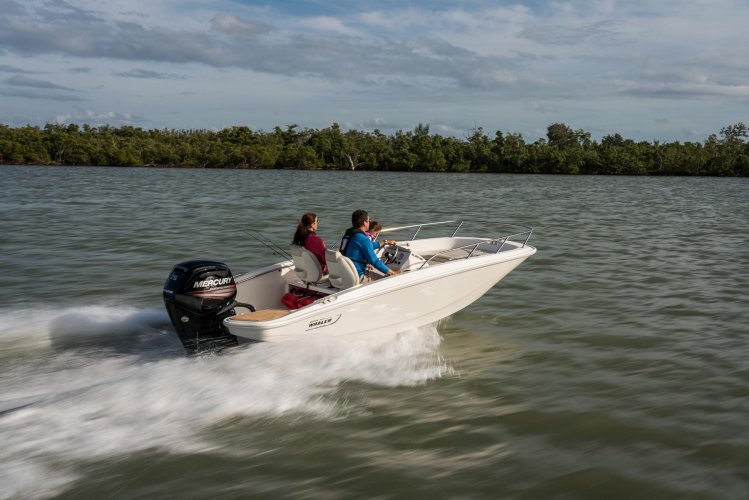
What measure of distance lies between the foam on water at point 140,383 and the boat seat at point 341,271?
0.59m

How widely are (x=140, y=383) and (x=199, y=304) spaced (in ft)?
2.79

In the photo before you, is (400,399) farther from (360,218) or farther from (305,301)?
(360,218)

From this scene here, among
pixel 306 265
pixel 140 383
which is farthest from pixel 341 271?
pixel 140 383

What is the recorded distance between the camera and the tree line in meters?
80.6

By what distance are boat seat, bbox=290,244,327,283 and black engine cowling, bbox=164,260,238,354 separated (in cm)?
92

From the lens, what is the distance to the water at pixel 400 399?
172 inches

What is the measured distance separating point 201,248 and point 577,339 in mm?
8258

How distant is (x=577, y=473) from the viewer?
4.47 meters

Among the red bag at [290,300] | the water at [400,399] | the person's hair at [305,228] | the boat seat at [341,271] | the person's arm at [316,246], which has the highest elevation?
the person's hair at [305,228]

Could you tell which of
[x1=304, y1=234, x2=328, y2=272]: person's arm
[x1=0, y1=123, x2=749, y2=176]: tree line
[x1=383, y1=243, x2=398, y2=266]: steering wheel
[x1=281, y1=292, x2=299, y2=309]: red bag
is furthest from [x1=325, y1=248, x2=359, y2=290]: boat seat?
[x1=0, y1=123, x2=749, y2=176]: tree line

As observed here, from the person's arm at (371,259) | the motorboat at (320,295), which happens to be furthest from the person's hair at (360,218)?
the motorboat at (320,295)

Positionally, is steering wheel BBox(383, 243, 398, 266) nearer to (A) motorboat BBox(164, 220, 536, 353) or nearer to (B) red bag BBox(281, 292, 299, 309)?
(A) motorboat BBox(164, 220, 536, 353)

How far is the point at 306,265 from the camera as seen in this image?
23.4ft

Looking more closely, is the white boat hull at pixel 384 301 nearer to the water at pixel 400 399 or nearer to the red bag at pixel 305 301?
the water at pixel 400 399
